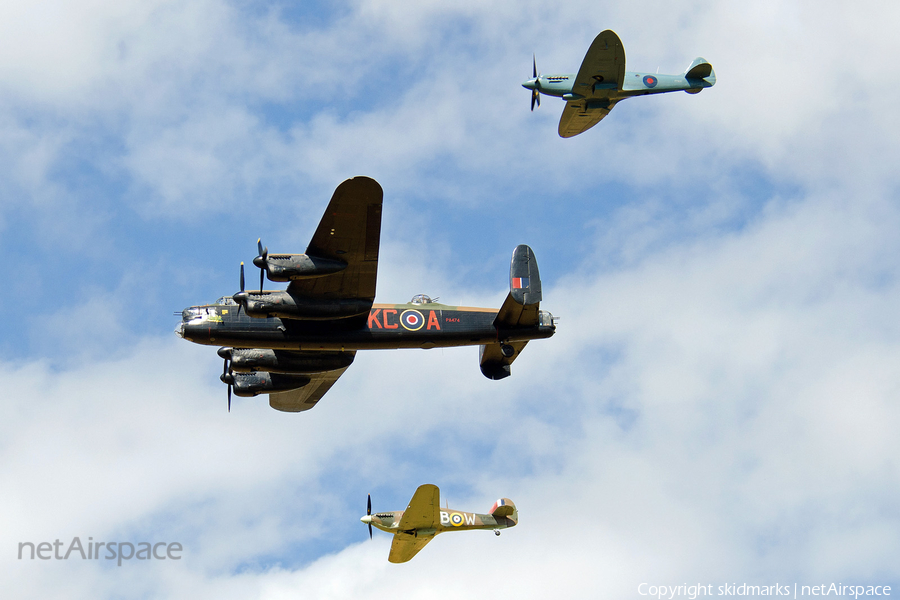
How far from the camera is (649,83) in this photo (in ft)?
130

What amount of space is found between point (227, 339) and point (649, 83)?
25502 millimetres

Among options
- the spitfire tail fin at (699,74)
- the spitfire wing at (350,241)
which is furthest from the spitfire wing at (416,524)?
the spitfire tail fin at (699,74)

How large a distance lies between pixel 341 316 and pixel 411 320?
266 centimetres

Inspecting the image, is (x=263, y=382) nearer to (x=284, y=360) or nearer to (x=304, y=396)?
(x=284, y=360)

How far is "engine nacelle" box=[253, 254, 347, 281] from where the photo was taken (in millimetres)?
24141

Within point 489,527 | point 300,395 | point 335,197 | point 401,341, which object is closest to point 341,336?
point 401,341

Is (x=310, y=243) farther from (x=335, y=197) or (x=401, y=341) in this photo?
(x=401, y=341)

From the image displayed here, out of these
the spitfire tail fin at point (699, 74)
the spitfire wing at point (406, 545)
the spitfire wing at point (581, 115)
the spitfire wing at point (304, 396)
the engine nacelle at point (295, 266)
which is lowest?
the spitfire wing at point (406, 545)

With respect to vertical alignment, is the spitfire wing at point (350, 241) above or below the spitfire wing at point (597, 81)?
below

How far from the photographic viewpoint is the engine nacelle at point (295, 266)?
24141 millimetres

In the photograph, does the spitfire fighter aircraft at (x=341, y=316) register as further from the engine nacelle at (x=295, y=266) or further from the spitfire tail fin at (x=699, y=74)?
the spitfire tail fin at (x=699, y=74)

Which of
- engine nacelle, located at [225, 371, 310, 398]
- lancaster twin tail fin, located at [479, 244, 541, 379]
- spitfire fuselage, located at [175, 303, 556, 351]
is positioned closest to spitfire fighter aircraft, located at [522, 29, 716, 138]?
lancaster twin tail fin, located at [479, 244, 541, 379]

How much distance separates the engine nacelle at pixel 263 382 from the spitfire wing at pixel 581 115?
65.2 ft

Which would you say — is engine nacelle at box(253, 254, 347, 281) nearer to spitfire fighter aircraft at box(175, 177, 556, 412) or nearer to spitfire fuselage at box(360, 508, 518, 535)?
spitfire fighter aircraft at box(175, 177, 556, 412)
